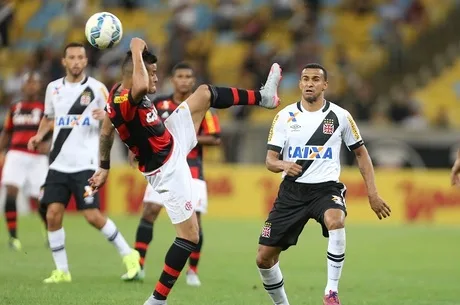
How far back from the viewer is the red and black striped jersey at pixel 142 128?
9711mm

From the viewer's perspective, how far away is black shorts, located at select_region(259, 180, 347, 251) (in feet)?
33.4

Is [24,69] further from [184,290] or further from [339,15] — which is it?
[184,290]

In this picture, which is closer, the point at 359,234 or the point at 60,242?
the point at 60,242

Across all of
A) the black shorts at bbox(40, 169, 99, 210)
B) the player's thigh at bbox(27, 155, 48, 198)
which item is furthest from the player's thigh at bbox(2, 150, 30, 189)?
the black shorts at bbox(40, 169, 99, 210)

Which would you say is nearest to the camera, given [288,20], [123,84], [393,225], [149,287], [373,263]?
[123,84]

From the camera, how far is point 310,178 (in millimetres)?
10391

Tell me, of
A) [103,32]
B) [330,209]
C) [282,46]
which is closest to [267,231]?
[330,209]

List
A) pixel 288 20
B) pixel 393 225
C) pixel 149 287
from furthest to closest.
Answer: pixel 288 20 → pixel 393 225 → pixel 149 287

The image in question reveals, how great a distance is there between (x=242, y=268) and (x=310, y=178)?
5050 millimetres

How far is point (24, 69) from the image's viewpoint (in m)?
27.9

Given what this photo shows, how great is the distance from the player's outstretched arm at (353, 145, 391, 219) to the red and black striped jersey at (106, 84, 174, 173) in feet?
6.58

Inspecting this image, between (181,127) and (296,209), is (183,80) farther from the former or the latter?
(296,209)

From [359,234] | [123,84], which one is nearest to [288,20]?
[359,234]

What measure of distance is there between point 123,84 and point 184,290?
3.34 metres
